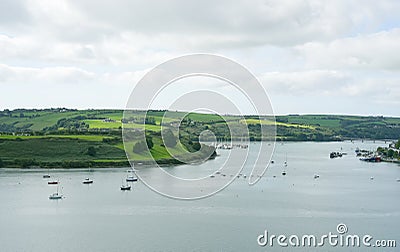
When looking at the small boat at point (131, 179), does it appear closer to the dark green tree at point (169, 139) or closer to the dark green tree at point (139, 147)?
the dark green tree at point (139, 147)

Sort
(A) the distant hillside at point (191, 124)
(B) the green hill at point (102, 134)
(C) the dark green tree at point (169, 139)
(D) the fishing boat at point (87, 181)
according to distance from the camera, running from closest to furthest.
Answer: (D) the fishing boat at point (87, 181) < (B) the green hill at point (102, 134) < (C) the dark green tree at point (169, 139) < (A) the distant hillside at point (191, 124)

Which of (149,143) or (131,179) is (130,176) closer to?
(131,179)

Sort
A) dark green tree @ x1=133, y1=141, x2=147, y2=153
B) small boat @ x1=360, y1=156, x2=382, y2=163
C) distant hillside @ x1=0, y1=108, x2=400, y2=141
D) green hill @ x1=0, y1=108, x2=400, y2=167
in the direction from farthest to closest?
distant hillside @ x1=0, y1=108, x2=400, y2=141
small boat @ x1=360, y1=156, x2=382, y2=163
green hill @ x1=0, y1=108, x2=400, y2=167
dark green tree @ x1=133, y1=141, x2=147, y2=153

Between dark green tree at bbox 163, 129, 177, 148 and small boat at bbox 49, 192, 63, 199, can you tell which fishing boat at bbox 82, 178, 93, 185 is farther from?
dark green tree at bbox 163, 129, 177, 148

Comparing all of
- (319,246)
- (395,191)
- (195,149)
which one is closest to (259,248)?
(319,246)

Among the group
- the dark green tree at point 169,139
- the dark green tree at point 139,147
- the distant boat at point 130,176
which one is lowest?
the distant boat at point 130,176

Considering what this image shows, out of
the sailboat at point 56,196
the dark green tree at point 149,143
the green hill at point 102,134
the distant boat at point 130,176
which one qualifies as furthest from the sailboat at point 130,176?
the sailboat at point 56,196

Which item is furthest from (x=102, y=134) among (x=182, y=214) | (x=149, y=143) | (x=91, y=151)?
(x=182, y=214)

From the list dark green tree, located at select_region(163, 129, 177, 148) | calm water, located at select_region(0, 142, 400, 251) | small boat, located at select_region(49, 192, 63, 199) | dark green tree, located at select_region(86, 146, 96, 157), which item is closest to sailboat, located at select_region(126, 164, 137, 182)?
calm water, located at select_region(0, 142, 400, 251)

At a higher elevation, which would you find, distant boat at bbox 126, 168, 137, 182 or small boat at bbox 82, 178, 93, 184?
distant boat at bbox 126, 168, 137, 182
